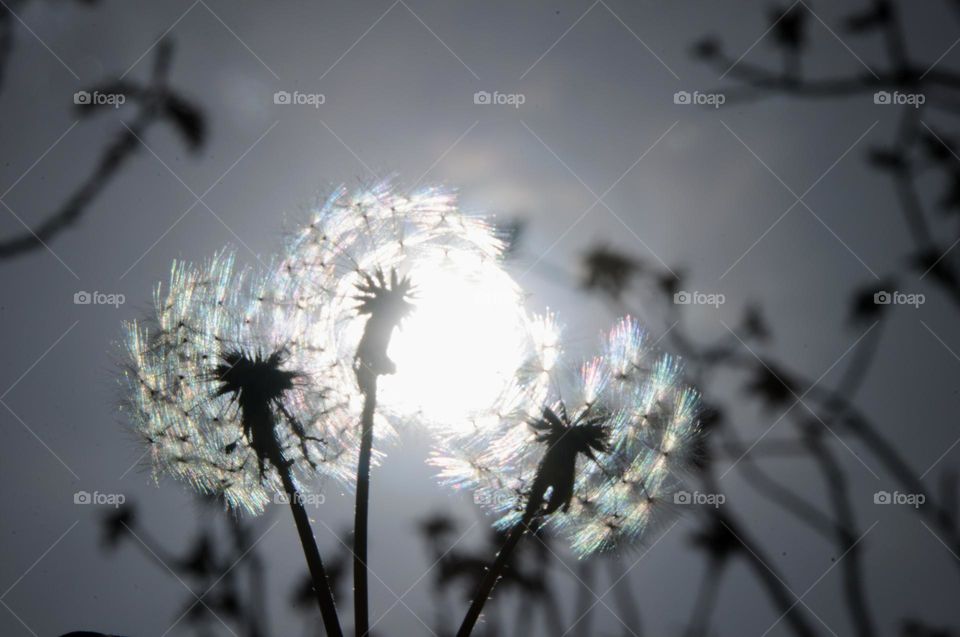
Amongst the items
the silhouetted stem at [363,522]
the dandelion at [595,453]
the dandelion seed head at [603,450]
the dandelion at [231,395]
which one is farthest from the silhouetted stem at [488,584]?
the dandelion at [231,395]

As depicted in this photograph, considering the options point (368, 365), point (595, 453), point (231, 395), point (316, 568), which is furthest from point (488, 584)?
point (231, 395)

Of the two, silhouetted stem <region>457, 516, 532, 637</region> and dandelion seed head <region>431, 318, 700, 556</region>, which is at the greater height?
dandelion seed head <region>431, 318, 700, 556</region>

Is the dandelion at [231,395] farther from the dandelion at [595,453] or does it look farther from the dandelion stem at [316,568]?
the dandelion at [595,453]

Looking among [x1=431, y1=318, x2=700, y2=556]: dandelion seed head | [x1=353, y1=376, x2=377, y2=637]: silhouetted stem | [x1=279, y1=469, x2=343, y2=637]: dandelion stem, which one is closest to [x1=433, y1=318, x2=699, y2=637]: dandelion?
Answer: [x1=431, y1=318, x2=700, y2=556]: dandelion seed head

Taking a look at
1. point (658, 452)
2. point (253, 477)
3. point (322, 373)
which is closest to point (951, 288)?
point (658, 452)

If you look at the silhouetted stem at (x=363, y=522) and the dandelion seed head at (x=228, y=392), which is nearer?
the silhouetted stem at (x=363, y=522)

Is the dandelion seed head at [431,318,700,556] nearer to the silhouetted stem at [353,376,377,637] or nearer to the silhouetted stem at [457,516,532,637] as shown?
the silhouetted stem at [457,516,532,637]

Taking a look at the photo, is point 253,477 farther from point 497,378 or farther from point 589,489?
point 589,489
